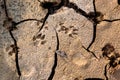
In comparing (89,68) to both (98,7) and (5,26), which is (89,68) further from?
(5,26)

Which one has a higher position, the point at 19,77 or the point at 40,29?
the point at 40,29

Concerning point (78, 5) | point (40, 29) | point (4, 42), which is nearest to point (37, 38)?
point (40, 29)

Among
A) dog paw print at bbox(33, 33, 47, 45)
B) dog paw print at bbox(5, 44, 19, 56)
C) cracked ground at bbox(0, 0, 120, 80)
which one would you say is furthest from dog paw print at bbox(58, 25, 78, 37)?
dog paw print at bbox(5, 44, 19, 56)

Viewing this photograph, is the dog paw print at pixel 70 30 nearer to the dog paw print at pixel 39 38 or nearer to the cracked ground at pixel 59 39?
the cracked ground at pixel 59 39

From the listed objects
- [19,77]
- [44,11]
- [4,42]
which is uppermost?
[44,11]

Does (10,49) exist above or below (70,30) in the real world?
Result: below

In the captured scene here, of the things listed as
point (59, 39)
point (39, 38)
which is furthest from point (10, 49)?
point (59, 39)

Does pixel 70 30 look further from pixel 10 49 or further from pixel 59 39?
pixel 10 49

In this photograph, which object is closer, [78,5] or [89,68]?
[89,68]

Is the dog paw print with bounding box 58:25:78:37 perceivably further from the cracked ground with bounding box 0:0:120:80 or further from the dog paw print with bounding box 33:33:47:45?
the dog paw print with bounding box 33:33:47:45
